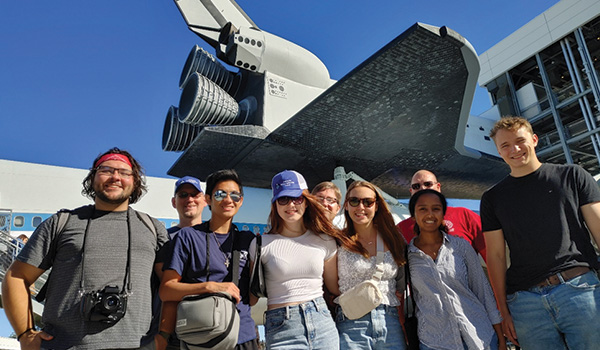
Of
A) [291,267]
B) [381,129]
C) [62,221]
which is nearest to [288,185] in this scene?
[291,267]

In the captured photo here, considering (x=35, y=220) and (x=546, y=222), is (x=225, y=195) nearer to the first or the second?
(x=546, y=222)

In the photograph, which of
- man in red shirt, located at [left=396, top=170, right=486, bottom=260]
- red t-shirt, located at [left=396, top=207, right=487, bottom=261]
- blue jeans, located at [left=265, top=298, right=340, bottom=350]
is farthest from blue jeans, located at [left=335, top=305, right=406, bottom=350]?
man in red shirt, located at [left=396, top=170, right=486, bottom=260]

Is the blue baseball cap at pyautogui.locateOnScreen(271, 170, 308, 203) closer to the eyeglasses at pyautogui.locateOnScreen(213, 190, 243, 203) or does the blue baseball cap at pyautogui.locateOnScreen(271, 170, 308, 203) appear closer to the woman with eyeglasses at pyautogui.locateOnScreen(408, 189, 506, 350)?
the eyeglasses at pyautogui.locateOnScreen(213, 190, 243, 203)

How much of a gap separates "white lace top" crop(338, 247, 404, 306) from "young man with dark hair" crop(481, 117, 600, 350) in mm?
721

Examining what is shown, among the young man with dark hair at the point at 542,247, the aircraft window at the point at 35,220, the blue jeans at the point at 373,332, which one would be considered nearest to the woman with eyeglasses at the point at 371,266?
the blue jeans at the point at 373,332

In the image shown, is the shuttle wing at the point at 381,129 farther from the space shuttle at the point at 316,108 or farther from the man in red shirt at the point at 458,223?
the man in red shirt at the point at 458,223

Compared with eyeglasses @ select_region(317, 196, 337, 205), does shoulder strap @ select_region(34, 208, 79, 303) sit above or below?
below

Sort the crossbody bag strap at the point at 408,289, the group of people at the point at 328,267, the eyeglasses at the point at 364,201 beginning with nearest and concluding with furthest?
the group of people at the point at 328,267 → the crossbody bag strap at the point at 408,289 → the eyeglasses at the point at 364,201

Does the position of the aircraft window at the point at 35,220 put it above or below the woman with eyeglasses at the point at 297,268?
above

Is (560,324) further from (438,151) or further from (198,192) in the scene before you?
(438,151)

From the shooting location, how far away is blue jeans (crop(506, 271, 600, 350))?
2.27 metres

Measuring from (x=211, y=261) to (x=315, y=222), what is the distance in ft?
2.62

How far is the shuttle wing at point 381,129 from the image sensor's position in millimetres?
11359

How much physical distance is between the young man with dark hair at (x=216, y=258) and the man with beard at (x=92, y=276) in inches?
7.4
